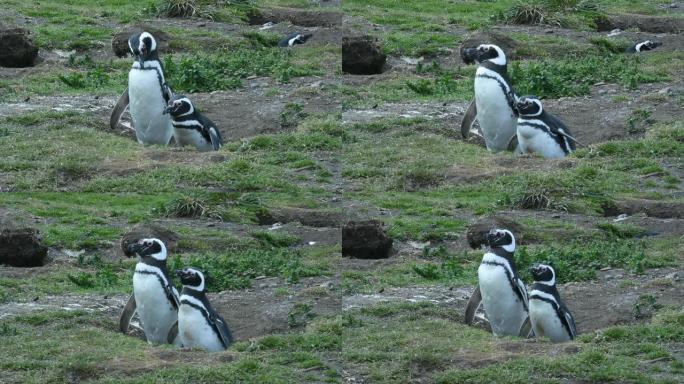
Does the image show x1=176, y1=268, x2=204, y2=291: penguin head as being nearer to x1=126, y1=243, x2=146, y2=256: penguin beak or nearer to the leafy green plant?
x1=126, y1=243, x2=146, y2=256: penguin beak

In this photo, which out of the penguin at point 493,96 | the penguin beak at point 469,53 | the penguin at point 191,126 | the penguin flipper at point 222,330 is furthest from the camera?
the penguin beak at point 469,53

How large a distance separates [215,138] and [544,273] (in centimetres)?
365

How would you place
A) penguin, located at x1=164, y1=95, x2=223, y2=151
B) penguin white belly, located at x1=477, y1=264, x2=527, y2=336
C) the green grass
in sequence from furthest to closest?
1. penguin, located at x1=164, y1=95, x2=223, y2=151
2. penguin white belly, located at x1=477, y1=264, x2=527, y2=336
3. the green grass

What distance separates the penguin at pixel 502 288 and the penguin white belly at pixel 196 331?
5.46ft

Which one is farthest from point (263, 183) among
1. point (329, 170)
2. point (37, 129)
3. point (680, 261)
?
point (680, 261)

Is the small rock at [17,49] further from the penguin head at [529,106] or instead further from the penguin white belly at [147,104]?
the penguin head at [529,106]

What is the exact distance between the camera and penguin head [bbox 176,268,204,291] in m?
11.5

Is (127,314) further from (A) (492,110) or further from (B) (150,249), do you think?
(A) (492,110)

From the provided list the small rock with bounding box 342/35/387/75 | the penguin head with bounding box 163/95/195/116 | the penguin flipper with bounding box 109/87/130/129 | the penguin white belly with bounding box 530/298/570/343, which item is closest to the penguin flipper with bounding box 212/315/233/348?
the penguin white belly with bounding box 530/298/570/343

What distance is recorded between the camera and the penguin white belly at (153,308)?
11742mm

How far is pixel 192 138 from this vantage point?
14.4 meters

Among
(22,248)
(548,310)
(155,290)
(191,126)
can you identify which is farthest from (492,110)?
(22,248)

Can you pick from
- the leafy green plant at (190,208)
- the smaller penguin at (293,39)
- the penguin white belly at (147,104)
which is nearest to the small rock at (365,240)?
the leafy green plant at (190,208)

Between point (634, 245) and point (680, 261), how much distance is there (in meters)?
0.40
